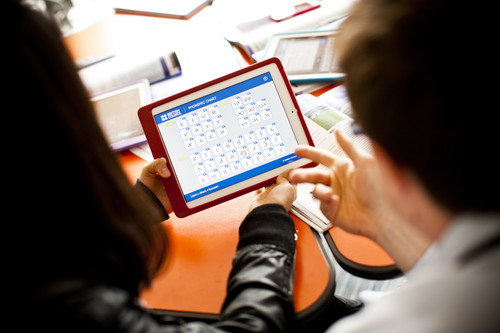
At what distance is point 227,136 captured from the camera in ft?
2.28

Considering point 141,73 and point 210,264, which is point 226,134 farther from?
point 141,73

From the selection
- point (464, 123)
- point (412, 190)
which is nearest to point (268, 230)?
point (412, 190)

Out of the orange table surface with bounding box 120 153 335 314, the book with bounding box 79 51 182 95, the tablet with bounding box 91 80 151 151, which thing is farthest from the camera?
the book with bounding box 79 51 182 95

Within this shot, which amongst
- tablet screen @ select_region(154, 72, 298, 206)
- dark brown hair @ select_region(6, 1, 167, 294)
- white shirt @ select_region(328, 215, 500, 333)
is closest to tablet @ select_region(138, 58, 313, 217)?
tablet screen @ select_region(154, 72, 298, 206)

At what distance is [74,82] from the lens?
0.41 m

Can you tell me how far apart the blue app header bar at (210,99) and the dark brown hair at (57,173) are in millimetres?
242

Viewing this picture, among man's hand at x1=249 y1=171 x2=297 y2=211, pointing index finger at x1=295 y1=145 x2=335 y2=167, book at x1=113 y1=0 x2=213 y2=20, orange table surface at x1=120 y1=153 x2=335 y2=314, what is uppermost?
book at x1=113 y1=0 x2=213 y2=20

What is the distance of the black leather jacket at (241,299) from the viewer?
1.23ft

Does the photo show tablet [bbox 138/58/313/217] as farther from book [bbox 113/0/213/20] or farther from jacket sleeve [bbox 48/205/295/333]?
book [bbox 113/0/213/20]

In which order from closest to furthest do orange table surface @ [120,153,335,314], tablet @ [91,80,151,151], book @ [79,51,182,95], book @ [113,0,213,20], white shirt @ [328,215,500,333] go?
1. white shirt @ [328,215,500,333]
2. orange table surface @ [120,153,335,314]
3. tablet @ [91,80,151,151]
4. book @ [79,51,182,95]
5. book @ [113,0,213,20]

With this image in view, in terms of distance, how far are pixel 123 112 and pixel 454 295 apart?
2.90ft

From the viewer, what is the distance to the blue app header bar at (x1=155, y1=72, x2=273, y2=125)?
0.69 metres

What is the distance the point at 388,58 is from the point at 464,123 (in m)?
0.10

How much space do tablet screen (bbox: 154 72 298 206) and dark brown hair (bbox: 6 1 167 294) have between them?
0.23 m
